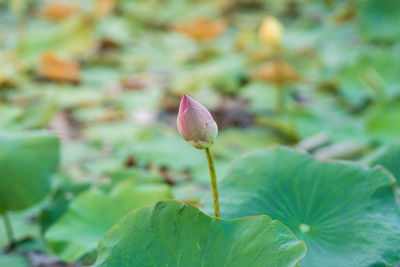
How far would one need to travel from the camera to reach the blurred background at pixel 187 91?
56.4 inches

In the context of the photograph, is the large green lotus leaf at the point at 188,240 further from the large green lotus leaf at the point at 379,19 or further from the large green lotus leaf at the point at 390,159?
the large green lotus leaf at the point at 379,19

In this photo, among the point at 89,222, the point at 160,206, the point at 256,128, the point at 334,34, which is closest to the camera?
the point at 160,206

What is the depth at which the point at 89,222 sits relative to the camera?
91 cm

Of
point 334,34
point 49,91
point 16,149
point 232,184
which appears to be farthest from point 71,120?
point 334,34

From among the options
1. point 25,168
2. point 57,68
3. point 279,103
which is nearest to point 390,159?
point 25,168

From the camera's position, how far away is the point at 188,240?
0.57 meters

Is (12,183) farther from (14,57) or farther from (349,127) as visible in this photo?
(14,57)

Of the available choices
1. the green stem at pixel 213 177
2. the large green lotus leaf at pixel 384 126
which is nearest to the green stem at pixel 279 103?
the large green lotus leaf at pixel 384 126

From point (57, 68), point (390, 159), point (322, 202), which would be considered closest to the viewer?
point (322, 202)

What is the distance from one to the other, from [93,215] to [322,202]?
0.46m

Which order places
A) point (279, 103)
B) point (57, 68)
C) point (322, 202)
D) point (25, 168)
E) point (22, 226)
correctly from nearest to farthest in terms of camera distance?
point (322, 202) < point (25, 168) < point (22, 226) < point (279, 103) < point (57, 68)

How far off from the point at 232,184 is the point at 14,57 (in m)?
2.03

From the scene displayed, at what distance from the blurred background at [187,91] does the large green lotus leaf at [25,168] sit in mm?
88

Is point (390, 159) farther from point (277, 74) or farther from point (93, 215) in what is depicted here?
point (277, 74)
